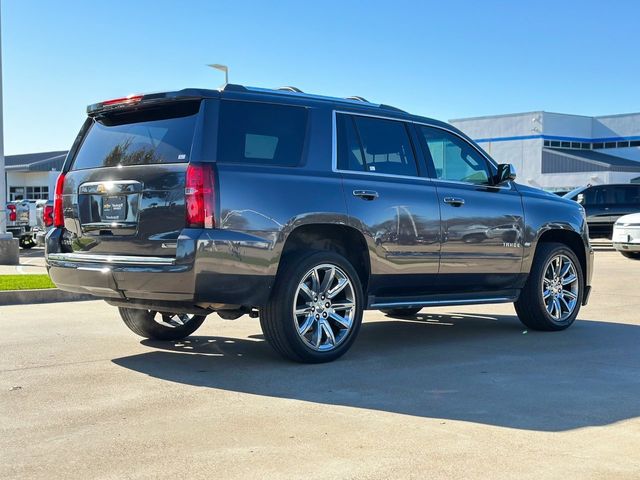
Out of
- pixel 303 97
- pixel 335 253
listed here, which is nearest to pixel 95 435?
pixel 335 253

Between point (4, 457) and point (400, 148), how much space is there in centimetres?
426

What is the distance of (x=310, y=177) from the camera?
6301 millimetres

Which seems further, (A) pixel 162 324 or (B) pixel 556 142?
(B) pixel 556 142

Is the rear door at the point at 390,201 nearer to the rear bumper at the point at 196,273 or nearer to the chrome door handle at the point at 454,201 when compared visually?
the chrome door handle at the point at 454,201

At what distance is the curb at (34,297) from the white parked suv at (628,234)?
1272cm

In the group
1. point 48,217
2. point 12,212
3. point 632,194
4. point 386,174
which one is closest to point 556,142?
point 632,194

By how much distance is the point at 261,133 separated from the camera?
6.22 m

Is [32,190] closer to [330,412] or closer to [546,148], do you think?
[546,148]

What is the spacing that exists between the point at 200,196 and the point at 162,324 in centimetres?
215

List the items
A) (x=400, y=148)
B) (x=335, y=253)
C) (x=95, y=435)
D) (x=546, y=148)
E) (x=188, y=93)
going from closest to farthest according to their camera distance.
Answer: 1. (x=95, y=435)
2. (x=188, y=93)
3. (x=335, y=253)
4. (x=400, y=148)
5. (x=546, y=148)

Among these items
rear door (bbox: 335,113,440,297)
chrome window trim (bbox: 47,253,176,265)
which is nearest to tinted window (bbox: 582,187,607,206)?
rear door (bbox: 335,113,440,297)

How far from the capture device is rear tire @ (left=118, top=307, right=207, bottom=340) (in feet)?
24.2

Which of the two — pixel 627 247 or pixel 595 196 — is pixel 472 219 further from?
pixel 595 196

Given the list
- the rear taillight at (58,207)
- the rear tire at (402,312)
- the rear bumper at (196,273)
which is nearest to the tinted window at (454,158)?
the rear tire at (402,312)
